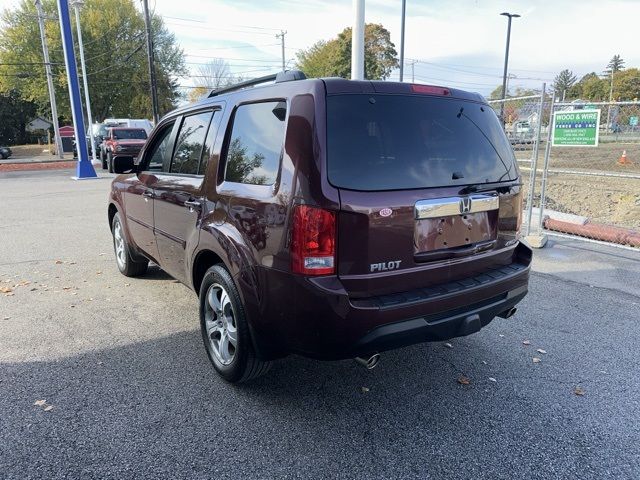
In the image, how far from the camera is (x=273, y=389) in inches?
129

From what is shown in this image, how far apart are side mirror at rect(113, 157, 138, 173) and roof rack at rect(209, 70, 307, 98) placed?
152 cm

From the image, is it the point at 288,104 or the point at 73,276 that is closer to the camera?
the point at 288,104

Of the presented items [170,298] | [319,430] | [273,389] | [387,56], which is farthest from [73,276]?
[387,56]

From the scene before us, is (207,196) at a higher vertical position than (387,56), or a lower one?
lower

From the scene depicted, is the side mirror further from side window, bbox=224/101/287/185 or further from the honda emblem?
the honda emblem

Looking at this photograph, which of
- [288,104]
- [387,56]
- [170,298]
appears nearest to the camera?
[288,104]

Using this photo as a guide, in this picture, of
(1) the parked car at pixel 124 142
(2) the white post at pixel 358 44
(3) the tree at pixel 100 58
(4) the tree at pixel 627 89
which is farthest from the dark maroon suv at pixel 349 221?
(4) the tree at pixel 627 89

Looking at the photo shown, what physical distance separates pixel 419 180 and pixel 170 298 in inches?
128

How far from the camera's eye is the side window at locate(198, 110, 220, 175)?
11.6 ft

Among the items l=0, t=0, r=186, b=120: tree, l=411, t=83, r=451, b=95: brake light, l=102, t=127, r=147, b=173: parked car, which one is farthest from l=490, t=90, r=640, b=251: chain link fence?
l=0, t=0, r=186, b=120: tree

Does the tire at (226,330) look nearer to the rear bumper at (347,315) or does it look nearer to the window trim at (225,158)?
the rear bumper at (347,315)

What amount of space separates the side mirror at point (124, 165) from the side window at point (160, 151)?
0.98 feet

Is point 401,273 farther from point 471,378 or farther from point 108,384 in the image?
point 108,384

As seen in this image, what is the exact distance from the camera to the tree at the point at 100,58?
4197 cm
